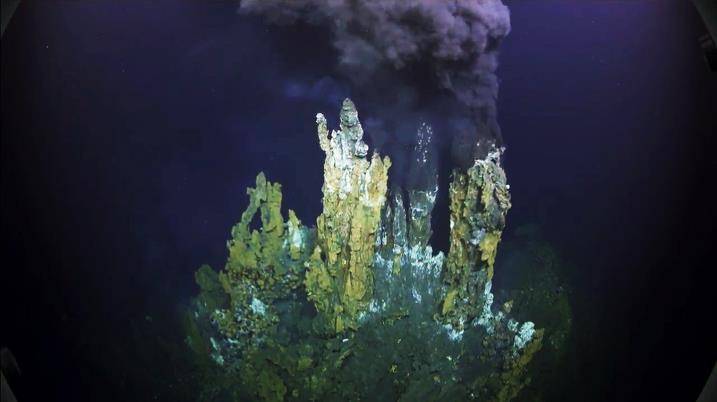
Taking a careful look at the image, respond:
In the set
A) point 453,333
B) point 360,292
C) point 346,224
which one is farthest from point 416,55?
point 453,333

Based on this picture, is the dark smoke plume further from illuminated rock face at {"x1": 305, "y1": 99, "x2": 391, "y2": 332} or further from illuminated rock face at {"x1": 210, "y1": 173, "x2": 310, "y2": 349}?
illuminated rock face at {"x1": 210, "y1": 173, "x2": 310, "y2": 349}

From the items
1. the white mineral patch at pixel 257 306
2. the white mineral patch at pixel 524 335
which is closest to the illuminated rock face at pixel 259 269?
the white mineral patch at pixel 257 306

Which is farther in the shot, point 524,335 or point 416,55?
point 524,335

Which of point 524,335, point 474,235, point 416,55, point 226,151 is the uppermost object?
point 416,55

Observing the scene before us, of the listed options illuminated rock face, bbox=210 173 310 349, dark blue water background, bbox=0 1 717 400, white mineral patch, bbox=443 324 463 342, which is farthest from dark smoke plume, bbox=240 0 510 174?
white mineral patch, bbox=443 324 463 342

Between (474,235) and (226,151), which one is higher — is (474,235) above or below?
below

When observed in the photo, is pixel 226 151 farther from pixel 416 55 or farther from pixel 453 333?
pixel 453 333

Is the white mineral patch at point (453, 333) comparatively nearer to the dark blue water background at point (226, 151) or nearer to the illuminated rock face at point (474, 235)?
the illuminated rock face at point (474, 235)
